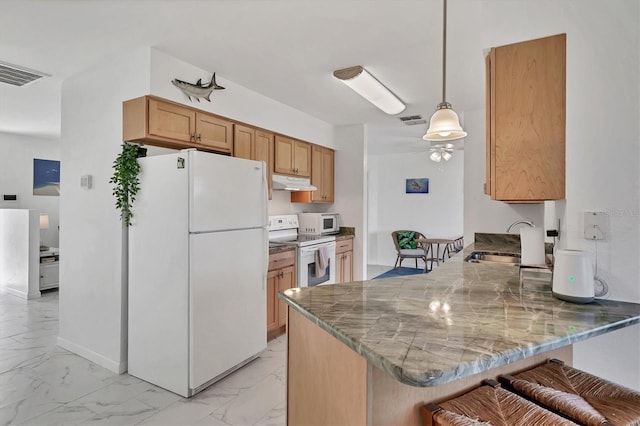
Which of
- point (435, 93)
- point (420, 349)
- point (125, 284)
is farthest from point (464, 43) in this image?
point (125, 284)

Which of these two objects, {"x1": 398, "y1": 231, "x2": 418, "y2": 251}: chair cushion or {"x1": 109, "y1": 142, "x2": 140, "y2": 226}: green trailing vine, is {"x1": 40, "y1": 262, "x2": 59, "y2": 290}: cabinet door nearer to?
{"x1": 109, "y1": 142, "x2": 140, "y2": 226}: green trailing vine

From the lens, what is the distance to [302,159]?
444 centimetres

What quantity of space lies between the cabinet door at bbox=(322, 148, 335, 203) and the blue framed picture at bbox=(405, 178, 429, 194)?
9.59 feet

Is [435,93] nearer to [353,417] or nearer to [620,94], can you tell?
[620,94]

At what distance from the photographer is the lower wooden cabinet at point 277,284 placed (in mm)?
3398

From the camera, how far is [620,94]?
52.4 inches

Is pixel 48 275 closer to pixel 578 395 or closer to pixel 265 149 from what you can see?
pixel 265 149

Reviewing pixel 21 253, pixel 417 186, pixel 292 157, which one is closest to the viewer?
pixel 292 157

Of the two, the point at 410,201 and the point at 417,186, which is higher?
the point at 417,186

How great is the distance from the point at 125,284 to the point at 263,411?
1441mm

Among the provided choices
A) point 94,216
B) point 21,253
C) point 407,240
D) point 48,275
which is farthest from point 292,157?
point 21,253

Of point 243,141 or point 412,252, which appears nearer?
point 243,141

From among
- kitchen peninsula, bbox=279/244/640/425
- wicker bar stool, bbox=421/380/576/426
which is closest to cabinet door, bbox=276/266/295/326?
kitchen peninsula, bbox=279/244/640/425

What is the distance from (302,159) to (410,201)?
371 centimetres
